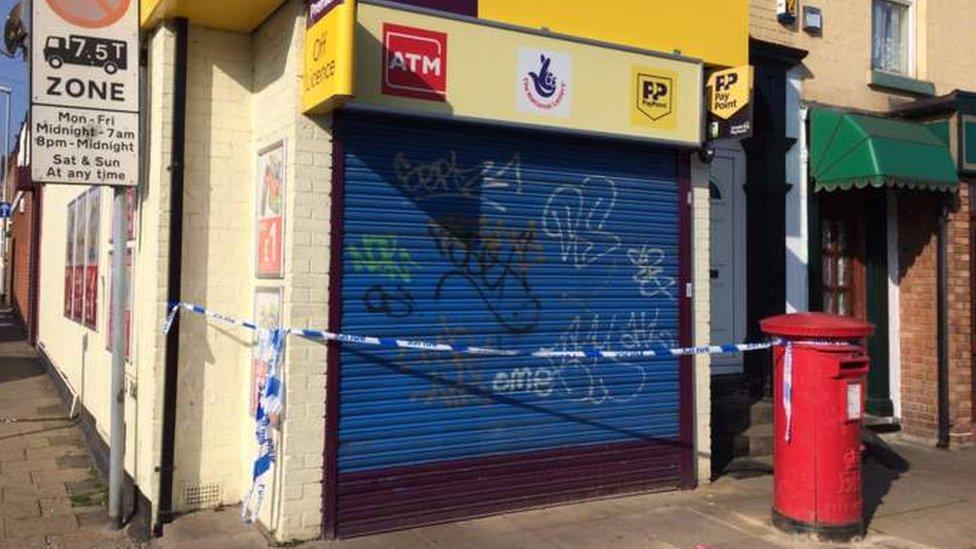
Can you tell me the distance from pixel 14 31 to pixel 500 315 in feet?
20.1

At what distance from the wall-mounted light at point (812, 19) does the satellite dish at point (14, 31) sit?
777 cm

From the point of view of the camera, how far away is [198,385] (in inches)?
235

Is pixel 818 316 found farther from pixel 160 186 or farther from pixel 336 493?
pixel 160 186

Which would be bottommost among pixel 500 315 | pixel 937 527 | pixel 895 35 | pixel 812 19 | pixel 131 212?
pixel 937 527

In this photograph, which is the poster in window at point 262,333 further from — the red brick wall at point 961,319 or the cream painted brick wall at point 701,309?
the red brick wall at point 961,319

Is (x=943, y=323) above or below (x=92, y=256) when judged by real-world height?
below

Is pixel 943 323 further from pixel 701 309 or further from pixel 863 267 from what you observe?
pixel 701 309

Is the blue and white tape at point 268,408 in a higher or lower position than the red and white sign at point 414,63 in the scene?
lower

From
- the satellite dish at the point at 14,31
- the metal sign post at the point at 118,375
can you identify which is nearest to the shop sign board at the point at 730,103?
the metal sign post at the point at 118,375

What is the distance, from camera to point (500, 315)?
6168 mm

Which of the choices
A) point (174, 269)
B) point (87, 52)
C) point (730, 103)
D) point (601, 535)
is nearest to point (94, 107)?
point (87, 52)

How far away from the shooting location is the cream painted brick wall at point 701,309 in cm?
700

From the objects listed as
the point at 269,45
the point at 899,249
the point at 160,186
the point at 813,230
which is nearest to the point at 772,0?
the point at 813,230

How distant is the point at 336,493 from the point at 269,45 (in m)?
3.05
